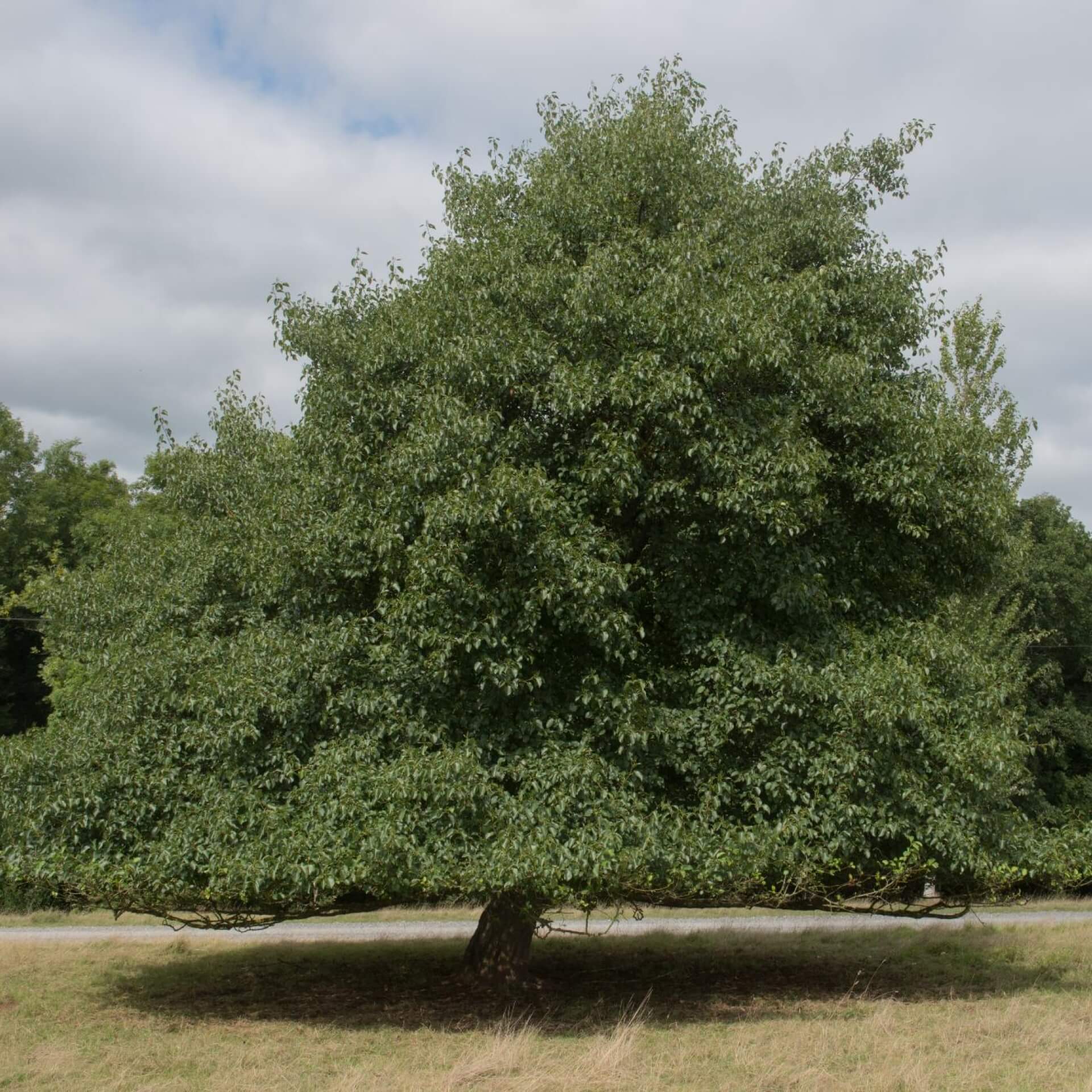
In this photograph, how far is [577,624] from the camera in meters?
10.2

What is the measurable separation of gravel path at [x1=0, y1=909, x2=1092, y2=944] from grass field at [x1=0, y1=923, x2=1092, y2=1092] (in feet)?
4.50

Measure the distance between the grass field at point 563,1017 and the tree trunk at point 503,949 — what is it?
0.29 meters

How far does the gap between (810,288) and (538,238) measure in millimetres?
3044

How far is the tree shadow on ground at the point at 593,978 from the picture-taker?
12.2m

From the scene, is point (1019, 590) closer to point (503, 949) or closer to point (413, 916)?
point (413, 916)

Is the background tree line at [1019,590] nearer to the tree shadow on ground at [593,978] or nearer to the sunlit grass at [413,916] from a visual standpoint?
the sunlit grass at [413,916]

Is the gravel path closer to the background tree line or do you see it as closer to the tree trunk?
the tree trunk

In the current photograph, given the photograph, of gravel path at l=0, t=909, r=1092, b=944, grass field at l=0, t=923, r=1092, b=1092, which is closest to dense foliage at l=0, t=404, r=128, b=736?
gravel path at l=0, t=909, r=1092, b=944

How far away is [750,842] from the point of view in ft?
33.1

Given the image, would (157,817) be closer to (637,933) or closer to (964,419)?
(964,419)

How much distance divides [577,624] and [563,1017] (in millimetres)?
4731

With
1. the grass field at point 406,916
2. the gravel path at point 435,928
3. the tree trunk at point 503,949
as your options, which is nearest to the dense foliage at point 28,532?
the grass field at point 406,916

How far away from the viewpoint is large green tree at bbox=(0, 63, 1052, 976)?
9.84 meters

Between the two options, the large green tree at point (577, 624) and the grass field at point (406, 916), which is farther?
the grass field at point (406, 916)
